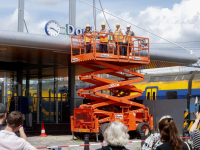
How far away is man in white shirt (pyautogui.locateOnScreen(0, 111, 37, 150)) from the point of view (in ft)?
14.7

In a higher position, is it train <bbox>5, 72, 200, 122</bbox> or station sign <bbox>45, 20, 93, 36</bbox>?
station sign <bbox>45, 20, 93, 36</bbox>

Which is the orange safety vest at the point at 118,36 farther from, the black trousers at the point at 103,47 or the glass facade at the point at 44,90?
the glass facade at the point at 44,90

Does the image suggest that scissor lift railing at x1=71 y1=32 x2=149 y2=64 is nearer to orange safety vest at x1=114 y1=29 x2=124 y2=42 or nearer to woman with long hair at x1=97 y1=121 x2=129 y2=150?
orange safety vest at x1=114 y1=29 x2=124 y2=42

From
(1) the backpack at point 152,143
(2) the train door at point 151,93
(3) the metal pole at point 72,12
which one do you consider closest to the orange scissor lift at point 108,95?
(3) the metal pole at point 72,12

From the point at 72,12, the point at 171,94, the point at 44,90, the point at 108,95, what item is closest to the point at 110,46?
the point at 108,95

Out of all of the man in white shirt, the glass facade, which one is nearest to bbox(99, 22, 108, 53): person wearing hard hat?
the glass facade

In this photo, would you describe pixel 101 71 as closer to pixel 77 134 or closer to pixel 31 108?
pixel 77 134

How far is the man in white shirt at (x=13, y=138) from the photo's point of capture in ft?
14.7

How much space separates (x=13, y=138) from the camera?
4.53 metres

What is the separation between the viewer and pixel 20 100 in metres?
22.4

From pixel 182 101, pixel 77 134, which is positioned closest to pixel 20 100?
pixel 77 134

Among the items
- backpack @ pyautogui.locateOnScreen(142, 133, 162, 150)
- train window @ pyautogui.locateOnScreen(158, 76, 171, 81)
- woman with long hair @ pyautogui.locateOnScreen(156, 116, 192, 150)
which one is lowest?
backpack @ pyautogui.locateOnScreen(142, 133, 162, 150)

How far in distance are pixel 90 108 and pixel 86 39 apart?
11.3 feet

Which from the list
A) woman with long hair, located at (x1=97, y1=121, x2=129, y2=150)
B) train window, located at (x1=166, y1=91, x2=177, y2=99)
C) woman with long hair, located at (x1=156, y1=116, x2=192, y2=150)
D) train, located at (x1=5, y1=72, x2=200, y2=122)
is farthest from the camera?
train window, located at (x1=166, y1=91, x2=177, y2=99)
